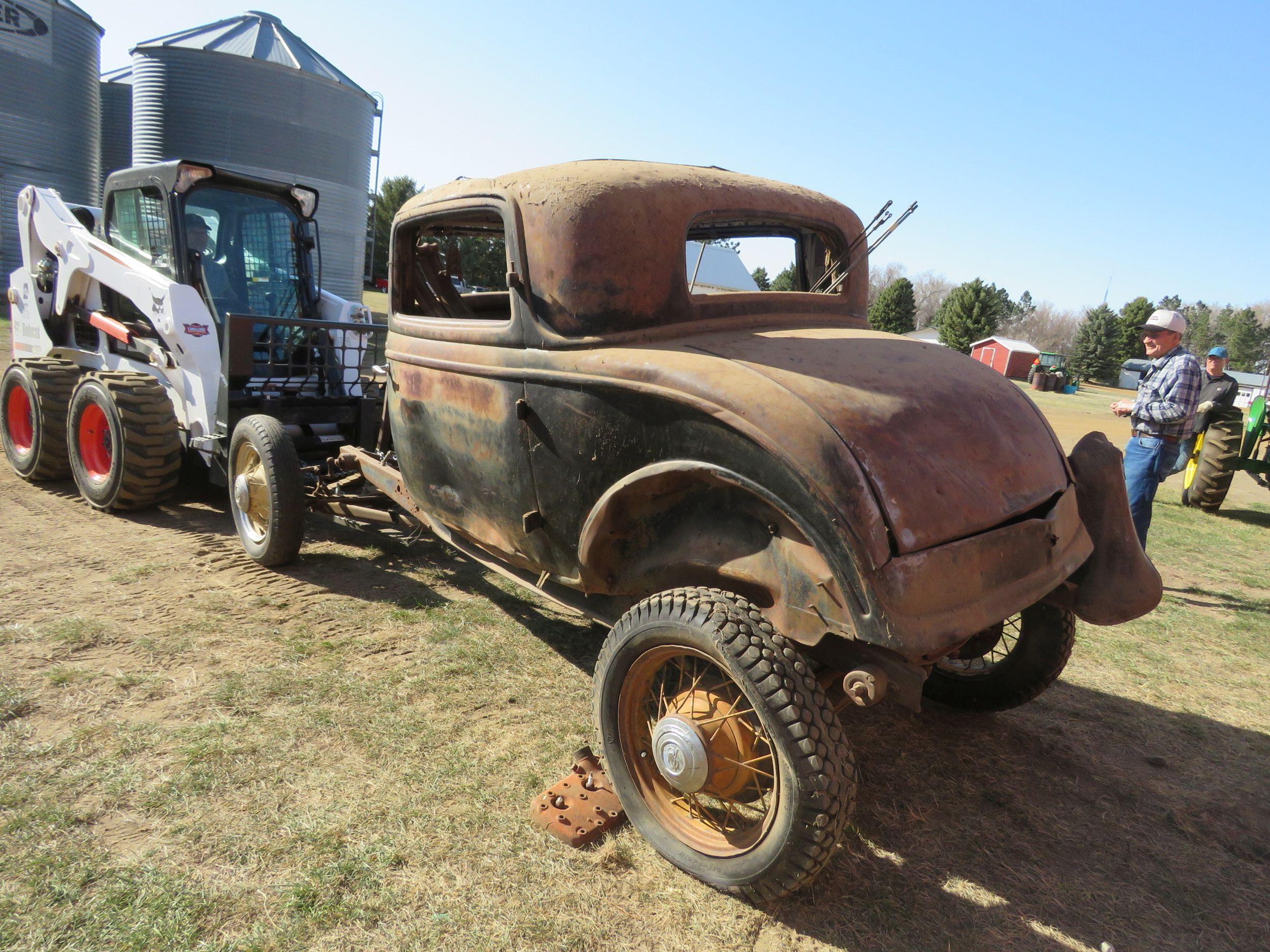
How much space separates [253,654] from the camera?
12.0 feet

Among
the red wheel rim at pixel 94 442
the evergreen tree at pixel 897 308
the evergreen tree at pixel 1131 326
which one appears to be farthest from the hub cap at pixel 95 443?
the evergreen tree at pixel 1131 326

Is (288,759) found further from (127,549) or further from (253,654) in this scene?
Answer: (127,549)

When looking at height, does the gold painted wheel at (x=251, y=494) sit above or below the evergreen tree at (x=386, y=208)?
below

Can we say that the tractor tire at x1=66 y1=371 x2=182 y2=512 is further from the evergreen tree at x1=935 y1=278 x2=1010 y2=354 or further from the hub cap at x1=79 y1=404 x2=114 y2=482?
the evergreen tree at x1=935 y1=278 x2=1010 y2=354

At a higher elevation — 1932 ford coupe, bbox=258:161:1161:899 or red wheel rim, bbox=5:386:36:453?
1932 ford coupe, bbox=258:161:1161:899

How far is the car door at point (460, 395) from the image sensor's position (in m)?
3.02

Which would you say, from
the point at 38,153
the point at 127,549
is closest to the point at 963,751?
the point at 127,549

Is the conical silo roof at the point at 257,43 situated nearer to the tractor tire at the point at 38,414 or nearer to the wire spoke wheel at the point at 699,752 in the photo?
the tractor tire at the point at 38,414

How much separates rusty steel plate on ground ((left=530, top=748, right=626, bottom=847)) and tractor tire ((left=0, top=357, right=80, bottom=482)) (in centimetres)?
523

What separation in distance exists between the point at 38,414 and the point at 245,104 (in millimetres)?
14117

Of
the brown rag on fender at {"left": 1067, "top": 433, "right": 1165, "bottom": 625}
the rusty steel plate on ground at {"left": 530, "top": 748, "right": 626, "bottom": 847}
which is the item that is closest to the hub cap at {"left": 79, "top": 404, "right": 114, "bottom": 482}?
the rusty steel plate on ground at {"left": 530, "top": 748, "right": 626, "bottom": 847}

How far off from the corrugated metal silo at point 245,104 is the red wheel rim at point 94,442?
44.2 feet

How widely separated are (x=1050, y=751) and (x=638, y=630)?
2.12m

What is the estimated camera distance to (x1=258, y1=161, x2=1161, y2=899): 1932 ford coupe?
7.08ft
